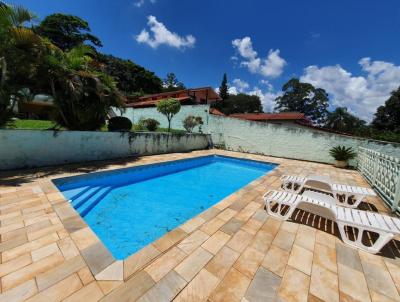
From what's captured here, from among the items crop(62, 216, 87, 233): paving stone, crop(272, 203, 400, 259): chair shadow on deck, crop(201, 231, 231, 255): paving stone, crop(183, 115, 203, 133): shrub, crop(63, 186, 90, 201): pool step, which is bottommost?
crop(63, 186, 90, 201): pool step

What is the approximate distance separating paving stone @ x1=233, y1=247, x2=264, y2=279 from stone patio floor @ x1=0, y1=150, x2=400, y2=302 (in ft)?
0.04

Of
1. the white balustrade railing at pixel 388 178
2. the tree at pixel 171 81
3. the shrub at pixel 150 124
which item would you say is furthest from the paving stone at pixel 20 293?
the tree at pixel 171 81

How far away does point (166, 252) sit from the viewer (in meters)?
2.51

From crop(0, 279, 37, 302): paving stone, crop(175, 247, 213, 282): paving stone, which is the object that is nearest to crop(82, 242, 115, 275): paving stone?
crop(0, 279, 37, 302): paving stone

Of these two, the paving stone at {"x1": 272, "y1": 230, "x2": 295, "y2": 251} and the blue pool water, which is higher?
the paving stone at {"x1": 272, "y1": 230, "x2": 295, "y2": 251}

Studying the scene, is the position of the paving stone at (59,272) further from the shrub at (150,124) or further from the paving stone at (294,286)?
the shrub at (150,124)

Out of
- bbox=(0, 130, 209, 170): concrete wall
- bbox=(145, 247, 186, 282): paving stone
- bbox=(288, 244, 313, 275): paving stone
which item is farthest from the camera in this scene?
bbox=(0, 130, 209, 170): concrete wall

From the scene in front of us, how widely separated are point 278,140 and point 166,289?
1243cm

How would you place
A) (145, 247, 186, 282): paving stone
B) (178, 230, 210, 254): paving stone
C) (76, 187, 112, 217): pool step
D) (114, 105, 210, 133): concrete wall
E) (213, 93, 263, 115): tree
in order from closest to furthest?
(145, 247, 186, 282): paving stone < (178, 230, 210, 254): paving stone < (76, 187, 112, 217): pool step < (114, 105, 210, 133): concrete wall < (213, 93, 263, 115): tree

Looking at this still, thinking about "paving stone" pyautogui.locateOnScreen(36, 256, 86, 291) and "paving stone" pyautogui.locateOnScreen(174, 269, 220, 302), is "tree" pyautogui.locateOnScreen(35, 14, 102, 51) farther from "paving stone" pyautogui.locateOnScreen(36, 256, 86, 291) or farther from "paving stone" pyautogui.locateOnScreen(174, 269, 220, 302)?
"paving stone" pyautogui.locateOnScreen(174, 269, 220, 302)

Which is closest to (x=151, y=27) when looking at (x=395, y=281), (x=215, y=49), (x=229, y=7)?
(x=215, y=49)

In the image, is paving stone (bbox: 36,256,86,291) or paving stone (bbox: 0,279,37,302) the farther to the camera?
paving stone (bbox: 36,256,86,291)

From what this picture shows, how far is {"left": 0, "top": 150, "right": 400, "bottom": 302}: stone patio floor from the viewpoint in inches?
→ 75.0

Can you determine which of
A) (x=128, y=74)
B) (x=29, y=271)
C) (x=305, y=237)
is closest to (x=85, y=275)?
(x=29, y=271)
